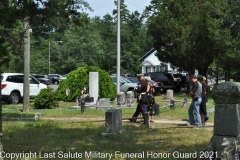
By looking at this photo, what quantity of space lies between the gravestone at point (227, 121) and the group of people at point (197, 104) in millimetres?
5446

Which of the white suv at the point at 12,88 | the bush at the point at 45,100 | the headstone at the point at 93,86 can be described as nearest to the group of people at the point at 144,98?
the bush at the point at 45,100

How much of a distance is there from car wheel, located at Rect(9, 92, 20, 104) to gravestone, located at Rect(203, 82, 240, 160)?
16.6 meters

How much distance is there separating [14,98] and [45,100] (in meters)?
3.93

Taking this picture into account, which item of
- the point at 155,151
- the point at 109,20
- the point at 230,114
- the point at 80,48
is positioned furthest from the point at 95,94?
the point at 109,20

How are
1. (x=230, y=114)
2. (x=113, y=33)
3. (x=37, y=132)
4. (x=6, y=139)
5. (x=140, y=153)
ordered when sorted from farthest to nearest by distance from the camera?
(x=113, y=33) < (x=37, y=132) < (x=6, y=139) < (x=140, y=153) < (x=230, y=114)

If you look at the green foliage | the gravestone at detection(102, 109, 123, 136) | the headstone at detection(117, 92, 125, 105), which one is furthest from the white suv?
the gravestone at detection(102, 109, 123, 136)

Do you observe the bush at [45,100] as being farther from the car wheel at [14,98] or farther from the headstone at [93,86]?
the car wheel at [14,98]

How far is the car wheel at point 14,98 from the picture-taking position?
21984 mm

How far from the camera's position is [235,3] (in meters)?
27.3

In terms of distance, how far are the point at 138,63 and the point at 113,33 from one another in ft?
34.4

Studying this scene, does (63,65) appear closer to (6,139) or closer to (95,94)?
(95,94)

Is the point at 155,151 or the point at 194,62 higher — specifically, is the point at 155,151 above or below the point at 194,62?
below

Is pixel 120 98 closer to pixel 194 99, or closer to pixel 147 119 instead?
pixel 147 119

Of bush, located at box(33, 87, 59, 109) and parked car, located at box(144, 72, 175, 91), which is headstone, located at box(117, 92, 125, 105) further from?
parked car, located at box(144, 72, 175, 91)
